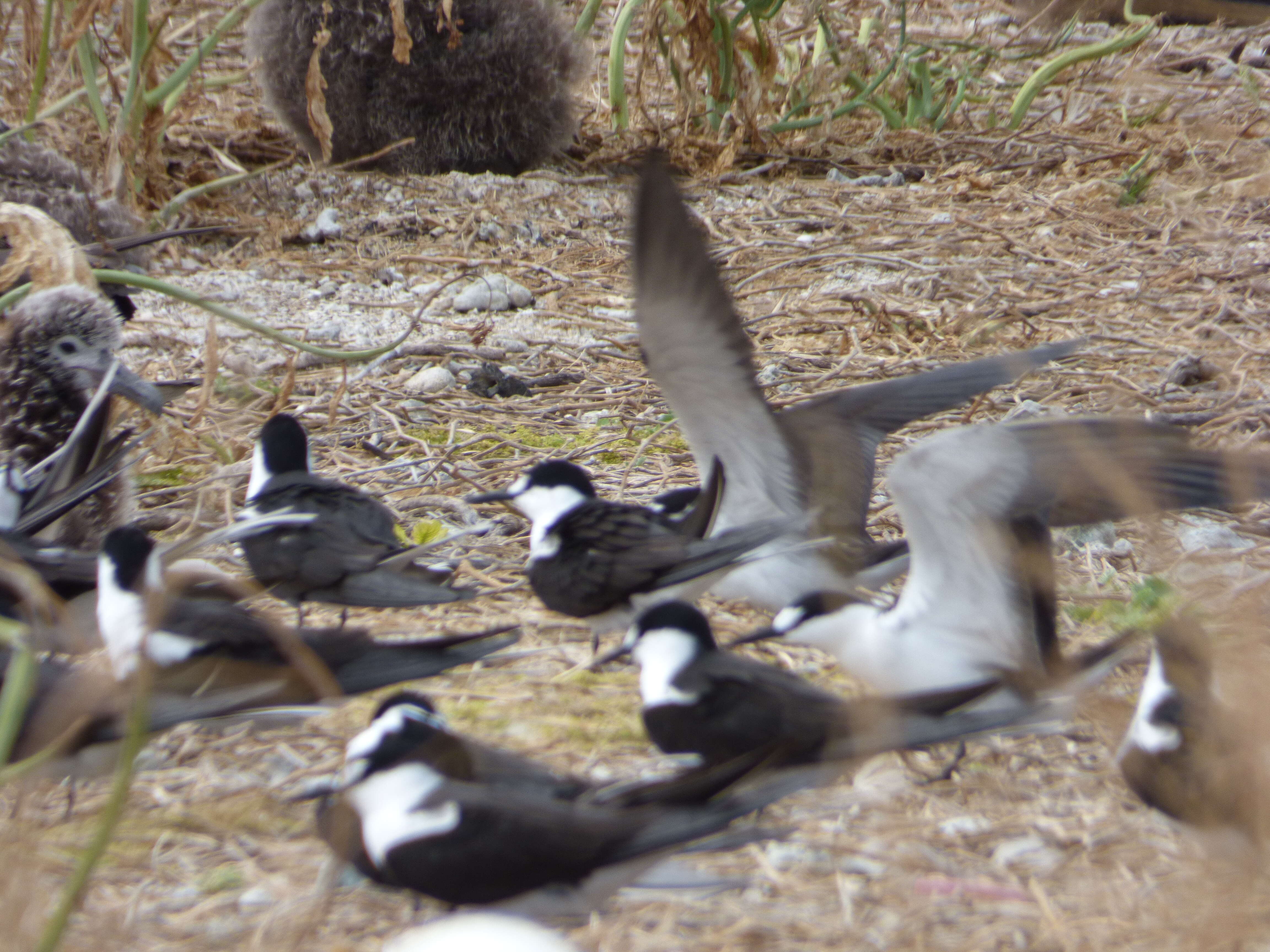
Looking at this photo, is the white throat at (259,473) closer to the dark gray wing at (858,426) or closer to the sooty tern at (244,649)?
the sooty tern at (244,649)

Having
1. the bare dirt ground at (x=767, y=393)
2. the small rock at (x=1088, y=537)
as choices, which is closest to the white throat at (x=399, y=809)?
the bare dirt ground at (x=767, y=393)

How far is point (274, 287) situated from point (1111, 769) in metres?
4.21

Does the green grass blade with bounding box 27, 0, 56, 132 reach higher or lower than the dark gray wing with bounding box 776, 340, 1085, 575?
higher

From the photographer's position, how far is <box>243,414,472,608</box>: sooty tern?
286cm

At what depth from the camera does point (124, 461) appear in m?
3.16

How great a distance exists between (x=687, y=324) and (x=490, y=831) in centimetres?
138

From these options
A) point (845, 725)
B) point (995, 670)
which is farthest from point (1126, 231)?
point (845, 725)

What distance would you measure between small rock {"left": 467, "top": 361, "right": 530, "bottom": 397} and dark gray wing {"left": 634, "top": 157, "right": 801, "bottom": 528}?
1636mm

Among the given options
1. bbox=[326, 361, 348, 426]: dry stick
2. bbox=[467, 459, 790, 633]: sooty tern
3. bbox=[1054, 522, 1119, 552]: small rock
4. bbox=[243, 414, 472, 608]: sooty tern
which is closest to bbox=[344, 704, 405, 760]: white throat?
bbox=[243, 414, 472, 608]: sooty tern

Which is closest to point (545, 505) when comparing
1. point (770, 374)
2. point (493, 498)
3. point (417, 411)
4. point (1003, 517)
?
point (493, 498)

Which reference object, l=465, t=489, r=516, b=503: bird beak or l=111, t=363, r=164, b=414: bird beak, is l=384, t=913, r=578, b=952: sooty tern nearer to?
l=465, t=489, r=516, b=503: bird beak

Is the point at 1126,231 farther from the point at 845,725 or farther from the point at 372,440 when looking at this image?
the point at 845,725

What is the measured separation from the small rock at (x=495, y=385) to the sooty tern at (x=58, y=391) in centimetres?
142

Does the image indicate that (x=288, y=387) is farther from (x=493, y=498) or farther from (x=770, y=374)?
(x=770, y=374)
